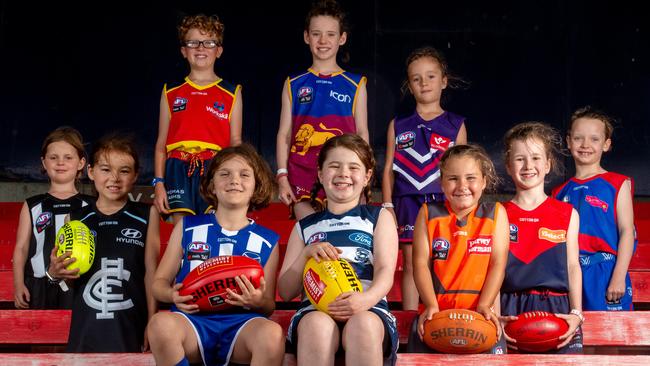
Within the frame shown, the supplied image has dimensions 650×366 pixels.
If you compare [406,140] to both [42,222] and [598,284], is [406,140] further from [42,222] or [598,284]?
[42,222]

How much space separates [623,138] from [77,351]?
4743 millimetres

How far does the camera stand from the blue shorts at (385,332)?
10.4ft

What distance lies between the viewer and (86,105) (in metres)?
7.06

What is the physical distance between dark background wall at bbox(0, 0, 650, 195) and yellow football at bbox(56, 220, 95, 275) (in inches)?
129

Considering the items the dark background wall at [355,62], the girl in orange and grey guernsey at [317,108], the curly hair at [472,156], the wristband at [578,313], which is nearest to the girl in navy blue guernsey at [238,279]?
the girl in orange and grey guernsey at [317,108]

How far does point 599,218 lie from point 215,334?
210cm

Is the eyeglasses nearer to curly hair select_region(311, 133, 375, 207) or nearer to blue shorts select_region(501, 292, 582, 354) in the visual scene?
curly hair select_region(311, 133, 375, 207)

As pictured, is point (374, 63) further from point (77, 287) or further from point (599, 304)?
point (77, 287)

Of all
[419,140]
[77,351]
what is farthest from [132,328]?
[419,140]

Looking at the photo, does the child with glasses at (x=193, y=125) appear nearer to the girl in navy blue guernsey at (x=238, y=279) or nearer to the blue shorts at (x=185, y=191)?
the blue shorts at (x=185, y=191)

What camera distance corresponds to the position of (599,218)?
4.35m

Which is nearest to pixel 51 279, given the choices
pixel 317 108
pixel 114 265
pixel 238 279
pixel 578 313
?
pixel 114 265

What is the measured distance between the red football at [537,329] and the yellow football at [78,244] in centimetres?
178

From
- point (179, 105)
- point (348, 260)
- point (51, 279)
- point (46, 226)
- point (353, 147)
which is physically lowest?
point (51, 279)
